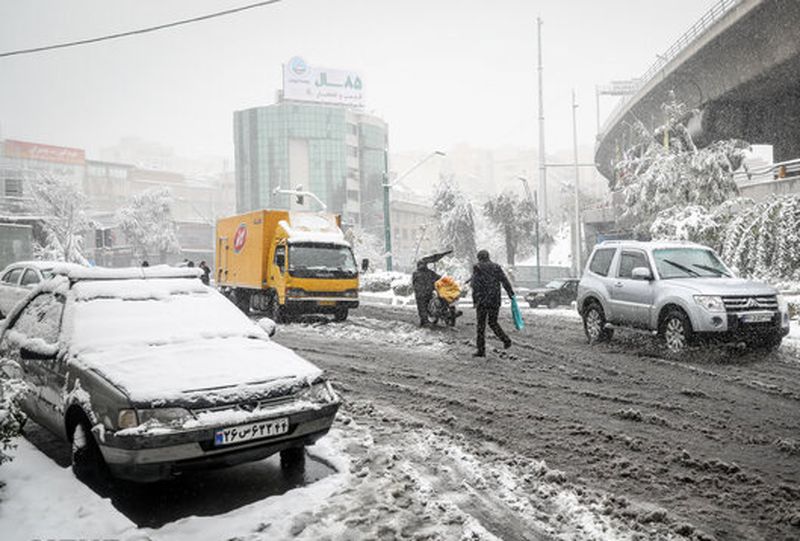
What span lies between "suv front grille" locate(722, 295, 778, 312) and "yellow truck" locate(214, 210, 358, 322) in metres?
9.70

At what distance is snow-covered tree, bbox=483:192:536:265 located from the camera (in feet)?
160

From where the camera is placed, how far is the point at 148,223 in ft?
235

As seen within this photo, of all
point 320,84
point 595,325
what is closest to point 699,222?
point 595,325

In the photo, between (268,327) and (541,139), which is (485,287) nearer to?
(268,327)

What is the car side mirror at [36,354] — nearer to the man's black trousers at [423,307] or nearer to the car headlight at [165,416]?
the car headlight at [165,416]

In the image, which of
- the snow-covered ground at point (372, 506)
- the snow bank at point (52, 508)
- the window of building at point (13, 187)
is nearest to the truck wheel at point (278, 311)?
the snow-covered ground at point (372, 506)

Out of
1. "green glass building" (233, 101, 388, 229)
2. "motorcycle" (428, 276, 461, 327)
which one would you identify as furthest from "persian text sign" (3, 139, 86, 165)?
"motorcycle" (428, 276, 461, 327)

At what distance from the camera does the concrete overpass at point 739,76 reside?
819 inches

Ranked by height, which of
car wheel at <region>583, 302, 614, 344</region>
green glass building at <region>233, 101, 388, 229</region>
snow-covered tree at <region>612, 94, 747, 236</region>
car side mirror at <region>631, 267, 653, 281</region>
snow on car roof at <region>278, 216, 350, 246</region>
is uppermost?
green glass building at <region>233, 101, 388, 229</region>

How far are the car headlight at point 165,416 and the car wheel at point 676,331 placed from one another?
7.91 metres

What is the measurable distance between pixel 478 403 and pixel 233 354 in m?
3.20

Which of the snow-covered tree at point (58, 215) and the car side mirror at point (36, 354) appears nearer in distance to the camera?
the car side mirror at point (36, 354)

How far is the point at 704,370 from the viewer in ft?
28.4

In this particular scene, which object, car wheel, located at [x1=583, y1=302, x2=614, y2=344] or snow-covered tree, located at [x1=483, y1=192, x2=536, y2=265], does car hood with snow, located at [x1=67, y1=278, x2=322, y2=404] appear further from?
snow-covered tree, located at [x1=483, y1=192, x2=536, y2=265]
